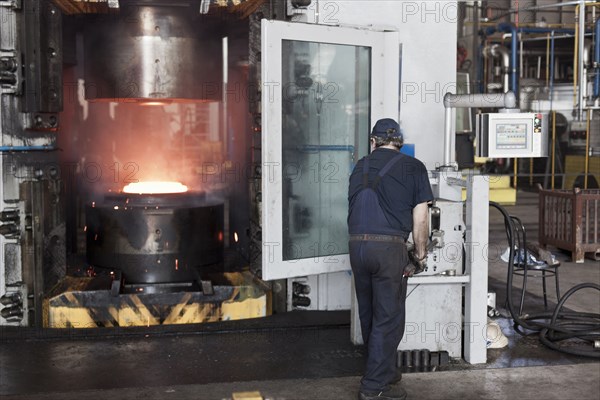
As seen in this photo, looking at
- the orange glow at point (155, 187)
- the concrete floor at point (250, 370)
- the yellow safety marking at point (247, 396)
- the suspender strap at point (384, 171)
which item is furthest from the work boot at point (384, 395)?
the orange glow at point (155, 187)

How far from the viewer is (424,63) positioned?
6.31 m

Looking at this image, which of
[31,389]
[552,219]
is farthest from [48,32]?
[552,219]

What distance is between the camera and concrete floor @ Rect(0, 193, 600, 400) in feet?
14.7

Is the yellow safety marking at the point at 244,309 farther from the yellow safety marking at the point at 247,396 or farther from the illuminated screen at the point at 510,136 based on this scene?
the illuminated screen at the point at 510,136

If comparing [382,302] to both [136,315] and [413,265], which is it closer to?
[413,265]

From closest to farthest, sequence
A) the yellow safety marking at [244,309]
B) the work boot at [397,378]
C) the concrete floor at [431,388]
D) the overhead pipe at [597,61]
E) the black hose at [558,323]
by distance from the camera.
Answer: the concrete floor at [431,388] → the work boot at [397,378] → the black hose at [558,323] → the yellow safety marking at [244,309] → the overhead pipe at [597,61]

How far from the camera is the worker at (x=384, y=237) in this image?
4289mm

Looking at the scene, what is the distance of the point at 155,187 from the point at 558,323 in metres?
3.76

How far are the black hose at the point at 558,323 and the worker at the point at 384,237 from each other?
1.34 metres

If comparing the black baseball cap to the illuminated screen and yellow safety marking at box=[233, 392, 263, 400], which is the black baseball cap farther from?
yellow safety marking at box=[233, 392, 263, 400]

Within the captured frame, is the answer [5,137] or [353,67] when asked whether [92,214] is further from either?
[353,67]

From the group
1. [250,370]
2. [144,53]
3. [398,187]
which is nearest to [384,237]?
[398,187]

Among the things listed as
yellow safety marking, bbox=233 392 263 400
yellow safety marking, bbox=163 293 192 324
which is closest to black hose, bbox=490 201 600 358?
yellow safety marking, bbox=233 392 263 400

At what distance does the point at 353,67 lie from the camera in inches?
228
